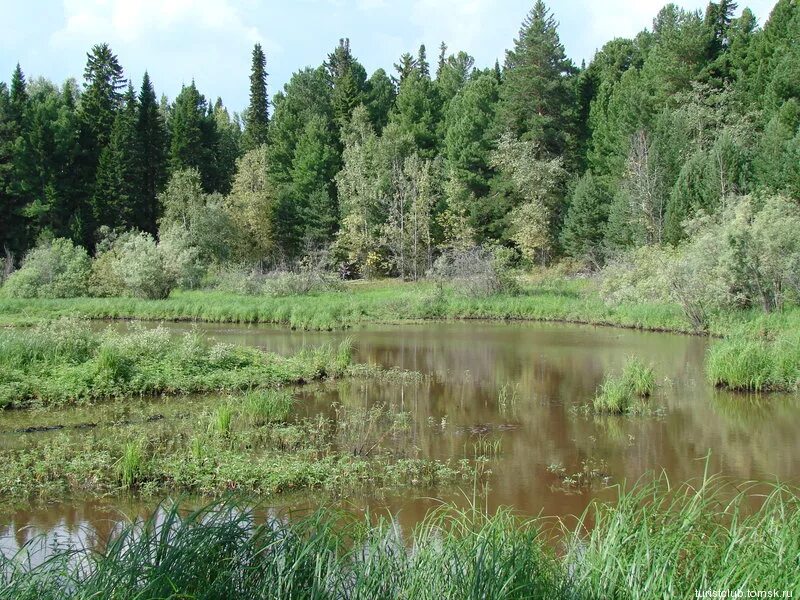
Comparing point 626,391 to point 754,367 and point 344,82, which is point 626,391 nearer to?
point 754,367

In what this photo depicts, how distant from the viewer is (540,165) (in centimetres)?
4719

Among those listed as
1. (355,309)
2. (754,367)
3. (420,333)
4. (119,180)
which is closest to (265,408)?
(754,367)

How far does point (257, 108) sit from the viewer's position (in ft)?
212

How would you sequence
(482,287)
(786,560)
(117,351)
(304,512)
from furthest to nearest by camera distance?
(482,287) → (117,351) → (304,512) → (786,560)

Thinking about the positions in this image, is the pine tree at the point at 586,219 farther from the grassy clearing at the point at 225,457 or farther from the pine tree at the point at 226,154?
the grassy clearing at the point at 225,457

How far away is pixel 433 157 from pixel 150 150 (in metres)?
22.2

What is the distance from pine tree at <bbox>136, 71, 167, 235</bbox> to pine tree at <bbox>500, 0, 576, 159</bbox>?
88.2 feet

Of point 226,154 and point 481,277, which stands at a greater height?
point 226,154

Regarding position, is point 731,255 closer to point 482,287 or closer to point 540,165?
point 482,287

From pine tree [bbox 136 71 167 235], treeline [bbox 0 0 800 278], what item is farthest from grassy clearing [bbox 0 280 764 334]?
pine tree [bbox 136 71 167 235]

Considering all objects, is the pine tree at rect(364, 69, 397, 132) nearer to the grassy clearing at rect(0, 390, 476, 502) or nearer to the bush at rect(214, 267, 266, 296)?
the bush at rect(214, 267, 266, 296)

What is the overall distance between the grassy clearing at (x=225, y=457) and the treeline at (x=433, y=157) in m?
29.8

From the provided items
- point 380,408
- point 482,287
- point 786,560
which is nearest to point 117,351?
point 380,408

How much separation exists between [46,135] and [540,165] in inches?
1319
